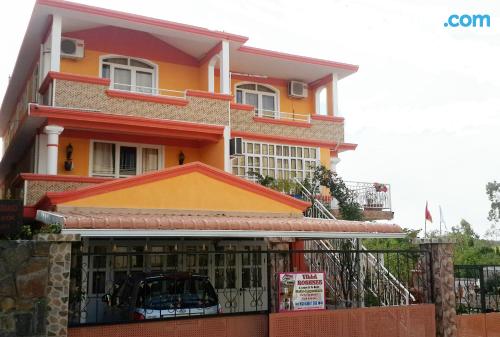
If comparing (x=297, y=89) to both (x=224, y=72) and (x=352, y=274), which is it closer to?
(x=224, y=72)

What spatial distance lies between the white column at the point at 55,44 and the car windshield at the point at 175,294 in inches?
332

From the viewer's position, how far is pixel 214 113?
17531mm

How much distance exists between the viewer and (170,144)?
1838 cm

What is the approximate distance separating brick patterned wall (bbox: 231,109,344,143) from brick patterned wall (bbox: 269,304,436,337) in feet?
31.6

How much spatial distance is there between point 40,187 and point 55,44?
453 centimetres

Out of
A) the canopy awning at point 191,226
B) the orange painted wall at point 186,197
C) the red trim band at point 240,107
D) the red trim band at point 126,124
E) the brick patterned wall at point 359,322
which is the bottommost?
the brick patterned wall at point 359,322

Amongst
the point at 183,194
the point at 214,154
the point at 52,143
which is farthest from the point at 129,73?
the point at 183,194

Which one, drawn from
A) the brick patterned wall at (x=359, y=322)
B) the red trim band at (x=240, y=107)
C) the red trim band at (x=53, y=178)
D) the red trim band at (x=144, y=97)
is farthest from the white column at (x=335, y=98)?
the brick patterned wall at (x=359, y=322)

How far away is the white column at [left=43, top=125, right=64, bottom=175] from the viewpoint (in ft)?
49.9

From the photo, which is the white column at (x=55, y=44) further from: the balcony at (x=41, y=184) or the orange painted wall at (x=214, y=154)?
the orange painted wall at (x=214, y=154)

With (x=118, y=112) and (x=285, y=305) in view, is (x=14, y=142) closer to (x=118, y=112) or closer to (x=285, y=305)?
(x=118, y=112)

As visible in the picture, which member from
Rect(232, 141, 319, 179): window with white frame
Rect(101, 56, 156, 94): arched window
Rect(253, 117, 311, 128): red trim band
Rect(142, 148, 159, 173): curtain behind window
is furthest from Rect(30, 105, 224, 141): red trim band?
Result: Rect(101, 56, 156, 94): arched window

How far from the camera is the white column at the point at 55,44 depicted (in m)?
15.7

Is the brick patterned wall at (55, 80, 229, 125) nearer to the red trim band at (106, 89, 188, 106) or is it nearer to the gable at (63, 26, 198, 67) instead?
the red trim band at (106, 89, 188, 106)
